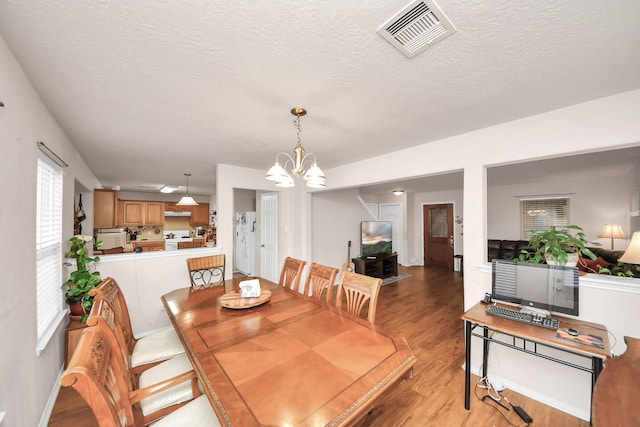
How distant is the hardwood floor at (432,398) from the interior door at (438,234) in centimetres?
372

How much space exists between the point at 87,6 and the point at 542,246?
3.30m

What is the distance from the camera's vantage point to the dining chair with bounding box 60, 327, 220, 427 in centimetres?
75

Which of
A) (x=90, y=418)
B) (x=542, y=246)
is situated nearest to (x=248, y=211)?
(x=90, y=418)

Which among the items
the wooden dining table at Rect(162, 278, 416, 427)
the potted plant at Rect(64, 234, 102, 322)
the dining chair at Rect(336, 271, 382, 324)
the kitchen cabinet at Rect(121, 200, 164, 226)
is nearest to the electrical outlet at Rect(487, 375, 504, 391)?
the dining chair at Rect(336, 271, 382, 324)

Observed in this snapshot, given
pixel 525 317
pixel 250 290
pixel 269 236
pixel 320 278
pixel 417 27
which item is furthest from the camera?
pixel 269 236

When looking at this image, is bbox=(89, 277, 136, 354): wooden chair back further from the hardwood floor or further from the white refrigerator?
the white refrigerator

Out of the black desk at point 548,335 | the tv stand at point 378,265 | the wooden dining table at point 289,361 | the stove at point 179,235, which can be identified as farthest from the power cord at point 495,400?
the stove at point 179,235

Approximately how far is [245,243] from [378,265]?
329cm

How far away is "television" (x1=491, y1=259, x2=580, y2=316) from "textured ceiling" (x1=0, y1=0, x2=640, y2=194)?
129 centimetres

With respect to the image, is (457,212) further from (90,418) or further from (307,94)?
(90,418)

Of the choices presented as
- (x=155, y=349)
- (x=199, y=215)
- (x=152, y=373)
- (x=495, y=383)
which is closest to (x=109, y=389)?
(x=152, y=373)

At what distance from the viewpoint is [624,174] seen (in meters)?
4.47

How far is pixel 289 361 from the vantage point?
1.15 metres

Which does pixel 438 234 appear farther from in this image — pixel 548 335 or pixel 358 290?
pixel 358 290
